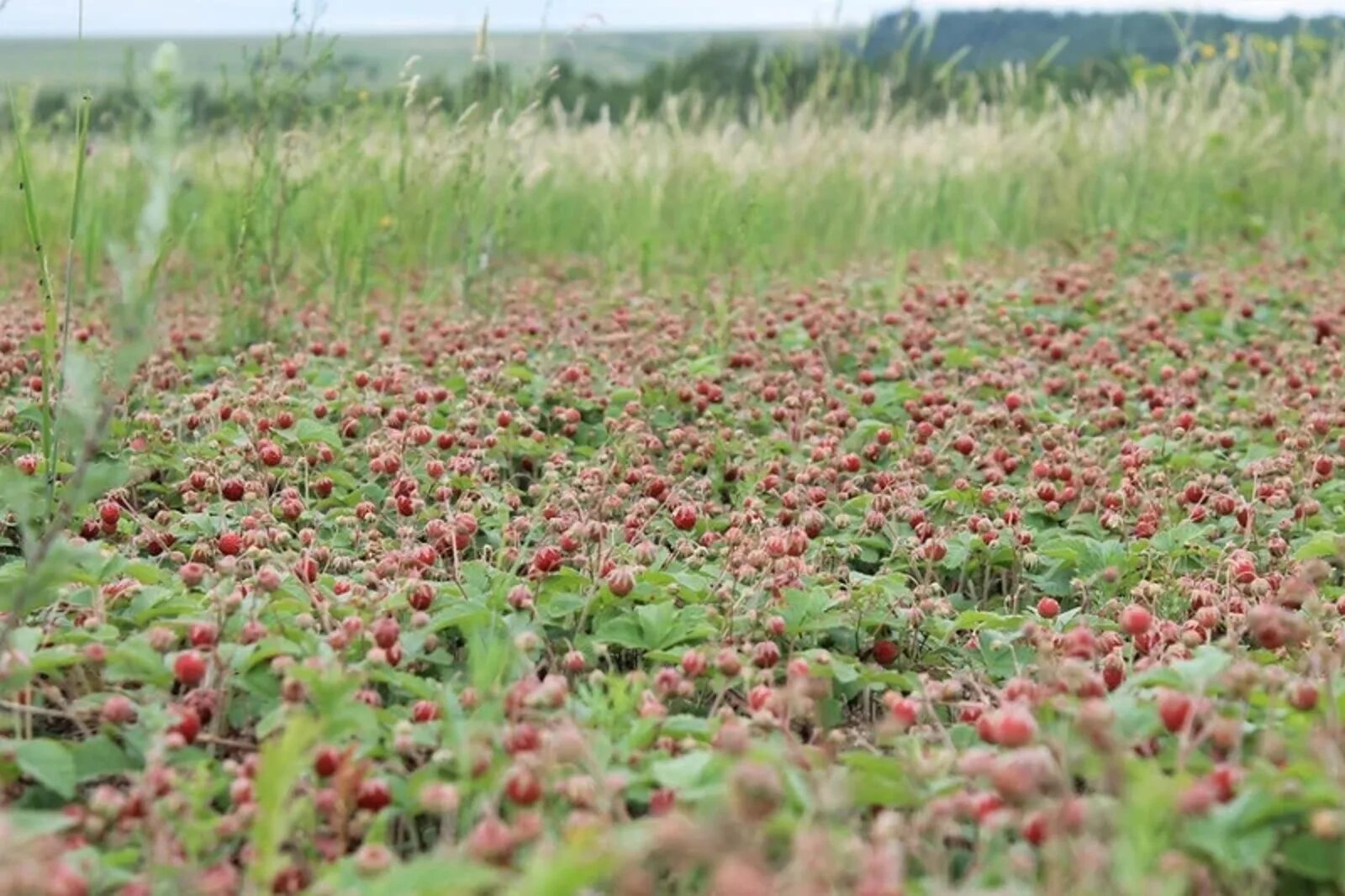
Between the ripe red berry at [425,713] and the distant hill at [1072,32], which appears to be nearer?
the ripe red berry at [425,713]

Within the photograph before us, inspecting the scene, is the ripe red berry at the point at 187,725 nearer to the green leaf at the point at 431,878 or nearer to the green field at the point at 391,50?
the green leaf at the point at 431,878

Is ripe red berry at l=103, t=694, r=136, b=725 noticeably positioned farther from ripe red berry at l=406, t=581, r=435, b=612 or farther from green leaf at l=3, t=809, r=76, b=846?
ripe red berry at l=406, t=581, r=435, b=612

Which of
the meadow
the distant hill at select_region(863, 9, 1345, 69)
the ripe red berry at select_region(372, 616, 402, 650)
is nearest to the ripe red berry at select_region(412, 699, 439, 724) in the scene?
the meadow

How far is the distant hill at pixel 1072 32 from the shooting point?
27.3m

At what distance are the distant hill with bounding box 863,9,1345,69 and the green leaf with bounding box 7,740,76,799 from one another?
75.1 ft

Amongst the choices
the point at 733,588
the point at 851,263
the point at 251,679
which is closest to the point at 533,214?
the point at 851,263

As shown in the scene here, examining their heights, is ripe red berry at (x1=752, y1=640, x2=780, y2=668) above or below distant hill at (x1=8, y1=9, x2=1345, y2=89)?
below

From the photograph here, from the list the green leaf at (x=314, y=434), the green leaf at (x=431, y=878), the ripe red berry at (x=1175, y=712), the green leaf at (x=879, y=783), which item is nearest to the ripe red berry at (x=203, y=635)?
the green leaf at (x=431, y=878)

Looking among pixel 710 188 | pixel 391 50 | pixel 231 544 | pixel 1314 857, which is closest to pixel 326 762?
pixel 231 544

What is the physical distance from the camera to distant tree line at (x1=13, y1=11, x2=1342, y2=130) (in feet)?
18.6

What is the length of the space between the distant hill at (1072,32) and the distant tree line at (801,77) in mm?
65

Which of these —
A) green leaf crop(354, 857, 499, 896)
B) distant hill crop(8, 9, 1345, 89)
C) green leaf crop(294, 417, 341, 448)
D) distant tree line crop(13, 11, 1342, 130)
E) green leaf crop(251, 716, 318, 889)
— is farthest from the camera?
distant hill crop(8, 9, 1345, 89)

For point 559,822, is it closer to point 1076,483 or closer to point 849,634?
point 849,634

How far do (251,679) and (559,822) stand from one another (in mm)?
583
